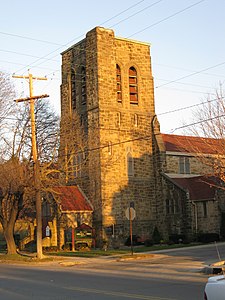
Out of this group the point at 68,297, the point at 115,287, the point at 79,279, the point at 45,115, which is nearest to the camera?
the point at 68,297

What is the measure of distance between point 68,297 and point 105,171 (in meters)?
28.3

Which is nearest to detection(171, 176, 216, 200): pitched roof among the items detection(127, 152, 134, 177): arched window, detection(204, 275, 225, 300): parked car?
detection(127, 152, 134, 177): arched window

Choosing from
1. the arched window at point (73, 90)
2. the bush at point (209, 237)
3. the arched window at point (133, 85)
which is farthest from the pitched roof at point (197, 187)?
the arched window at point (73, 90)

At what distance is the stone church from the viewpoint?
136 feet

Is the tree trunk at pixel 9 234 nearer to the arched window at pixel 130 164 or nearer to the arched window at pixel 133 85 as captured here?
the arched window at pixel 130 164

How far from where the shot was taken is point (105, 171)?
41.2m

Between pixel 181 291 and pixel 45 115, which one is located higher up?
pixel 45 115

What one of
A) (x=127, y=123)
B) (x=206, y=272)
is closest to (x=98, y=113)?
(x=127, y=123)

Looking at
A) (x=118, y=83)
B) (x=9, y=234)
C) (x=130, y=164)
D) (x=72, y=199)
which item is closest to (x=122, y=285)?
(x=9, y=234)

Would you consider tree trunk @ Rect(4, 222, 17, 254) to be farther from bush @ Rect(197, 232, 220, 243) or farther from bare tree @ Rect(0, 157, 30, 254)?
bush @ Rect(197, 232, 220, 243)

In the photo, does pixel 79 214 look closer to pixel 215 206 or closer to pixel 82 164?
pixel 82 164

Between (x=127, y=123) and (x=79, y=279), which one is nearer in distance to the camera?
Answer: (x=79, y=279)

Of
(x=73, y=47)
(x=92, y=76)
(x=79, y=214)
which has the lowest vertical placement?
(x=79, y=214)

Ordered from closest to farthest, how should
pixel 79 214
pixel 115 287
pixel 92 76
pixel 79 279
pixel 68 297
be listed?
pixel 68 297 → pixel 115 287 → pixel 79 279 → pixel 79 214 → pixel 92 76
